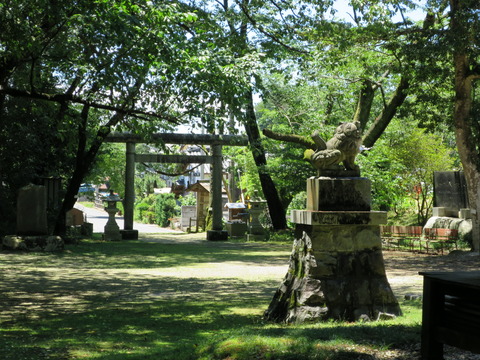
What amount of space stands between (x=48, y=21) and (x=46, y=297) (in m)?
5.21

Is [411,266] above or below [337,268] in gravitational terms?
below

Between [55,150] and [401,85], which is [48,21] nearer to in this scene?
[55,150]

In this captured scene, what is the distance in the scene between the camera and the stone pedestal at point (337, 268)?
287 inches

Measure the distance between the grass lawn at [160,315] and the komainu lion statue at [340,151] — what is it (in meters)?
2.17

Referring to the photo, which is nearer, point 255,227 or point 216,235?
point 216,235

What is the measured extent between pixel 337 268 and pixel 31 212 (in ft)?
42.1

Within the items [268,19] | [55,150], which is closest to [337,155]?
[268,19]

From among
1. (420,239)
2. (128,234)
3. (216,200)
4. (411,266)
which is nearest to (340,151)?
(411,266)

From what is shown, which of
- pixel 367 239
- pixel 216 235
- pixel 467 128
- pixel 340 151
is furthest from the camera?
pixel 216 235

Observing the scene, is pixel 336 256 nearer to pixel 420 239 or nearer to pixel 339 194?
pixel 339 194

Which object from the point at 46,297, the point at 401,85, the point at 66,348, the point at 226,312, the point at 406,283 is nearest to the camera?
the point at 66,348

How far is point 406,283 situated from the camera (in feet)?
38.1

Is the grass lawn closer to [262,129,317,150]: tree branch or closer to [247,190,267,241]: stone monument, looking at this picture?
[262,129,317,150]: tree branch

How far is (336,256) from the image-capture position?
743 centimetres
